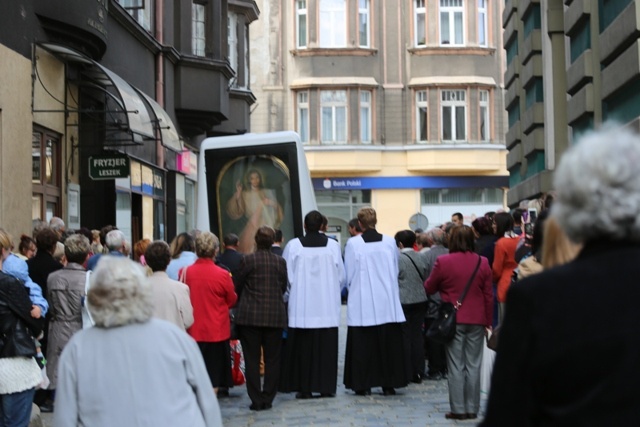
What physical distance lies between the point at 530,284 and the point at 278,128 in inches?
1769

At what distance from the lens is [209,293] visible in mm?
12000

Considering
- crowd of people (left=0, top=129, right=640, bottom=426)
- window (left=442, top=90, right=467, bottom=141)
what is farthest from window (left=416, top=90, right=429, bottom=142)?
crowd of people (left=0, top=129, right=640, bottom=426)

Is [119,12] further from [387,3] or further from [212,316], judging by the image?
[387,3]

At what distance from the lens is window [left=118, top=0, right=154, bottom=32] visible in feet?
78.2

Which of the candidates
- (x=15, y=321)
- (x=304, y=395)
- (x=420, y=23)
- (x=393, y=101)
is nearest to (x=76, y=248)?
(x=15, y=321)

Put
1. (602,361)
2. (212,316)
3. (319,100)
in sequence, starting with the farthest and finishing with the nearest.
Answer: (319,100), (212,316), (602,361)

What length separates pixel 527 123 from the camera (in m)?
22.9

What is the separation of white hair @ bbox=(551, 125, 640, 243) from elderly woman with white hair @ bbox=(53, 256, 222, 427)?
272 centimetres

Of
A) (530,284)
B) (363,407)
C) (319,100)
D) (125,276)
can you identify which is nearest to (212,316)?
(363,407)

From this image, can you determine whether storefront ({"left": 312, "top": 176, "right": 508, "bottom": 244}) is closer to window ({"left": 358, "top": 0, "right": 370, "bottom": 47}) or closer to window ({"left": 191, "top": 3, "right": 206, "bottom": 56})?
window ({"left": 358, "top": 0, "right": 370, "bottom": 47})

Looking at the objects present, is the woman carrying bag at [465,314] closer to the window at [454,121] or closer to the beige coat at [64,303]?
the beige coat at [64,303]

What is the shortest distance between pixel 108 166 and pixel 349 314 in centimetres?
768

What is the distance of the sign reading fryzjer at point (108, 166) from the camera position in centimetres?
2014

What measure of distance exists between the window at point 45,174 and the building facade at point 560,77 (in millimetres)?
7555
